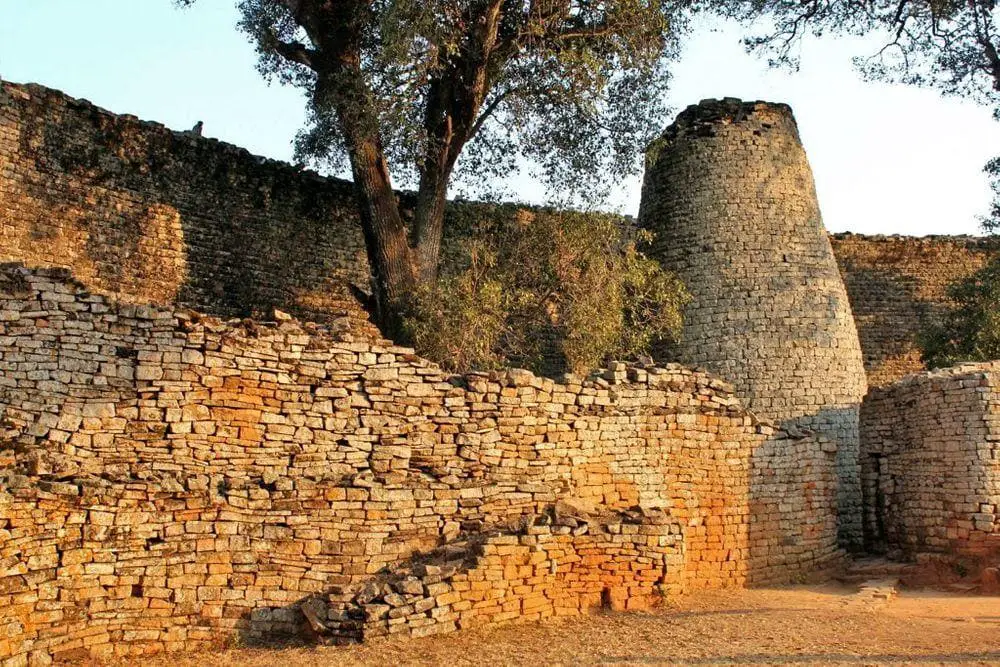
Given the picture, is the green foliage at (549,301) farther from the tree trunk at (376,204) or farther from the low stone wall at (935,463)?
the low stone wall at (935,463)

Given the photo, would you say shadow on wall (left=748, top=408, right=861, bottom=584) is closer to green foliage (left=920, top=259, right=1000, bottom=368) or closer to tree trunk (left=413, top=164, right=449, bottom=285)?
tree trunk (left=413, top=164, right=449, bottom=285)

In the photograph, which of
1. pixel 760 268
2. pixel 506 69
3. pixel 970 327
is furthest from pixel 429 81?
pixel 970 327

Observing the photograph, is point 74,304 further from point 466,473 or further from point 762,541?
point 762,541

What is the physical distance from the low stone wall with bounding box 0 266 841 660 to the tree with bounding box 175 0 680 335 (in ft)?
12.1

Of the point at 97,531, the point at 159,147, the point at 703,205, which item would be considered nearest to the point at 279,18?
the point at 159,147

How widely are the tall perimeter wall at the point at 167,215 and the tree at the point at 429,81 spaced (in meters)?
1.14

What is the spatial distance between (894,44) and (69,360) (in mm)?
15564

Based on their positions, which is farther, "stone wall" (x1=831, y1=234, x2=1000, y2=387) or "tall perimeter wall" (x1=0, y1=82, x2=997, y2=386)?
"stone wall" (x1=831, y1=234, x2=1000, y2=387)

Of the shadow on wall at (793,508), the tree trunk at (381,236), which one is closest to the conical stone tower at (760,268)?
the shadow on wall at (793,508)

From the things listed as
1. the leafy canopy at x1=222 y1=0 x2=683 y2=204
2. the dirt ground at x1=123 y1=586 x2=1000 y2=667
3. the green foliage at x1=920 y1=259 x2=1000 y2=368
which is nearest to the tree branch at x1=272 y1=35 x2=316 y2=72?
the leafy canopy at x1=222 y1=0 x2=683 y2=204

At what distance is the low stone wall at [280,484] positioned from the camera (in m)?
7.96

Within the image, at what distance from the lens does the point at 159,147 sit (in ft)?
46.9

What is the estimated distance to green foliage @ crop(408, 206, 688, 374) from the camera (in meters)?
13.1

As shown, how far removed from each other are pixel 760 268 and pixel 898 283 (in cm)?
820
